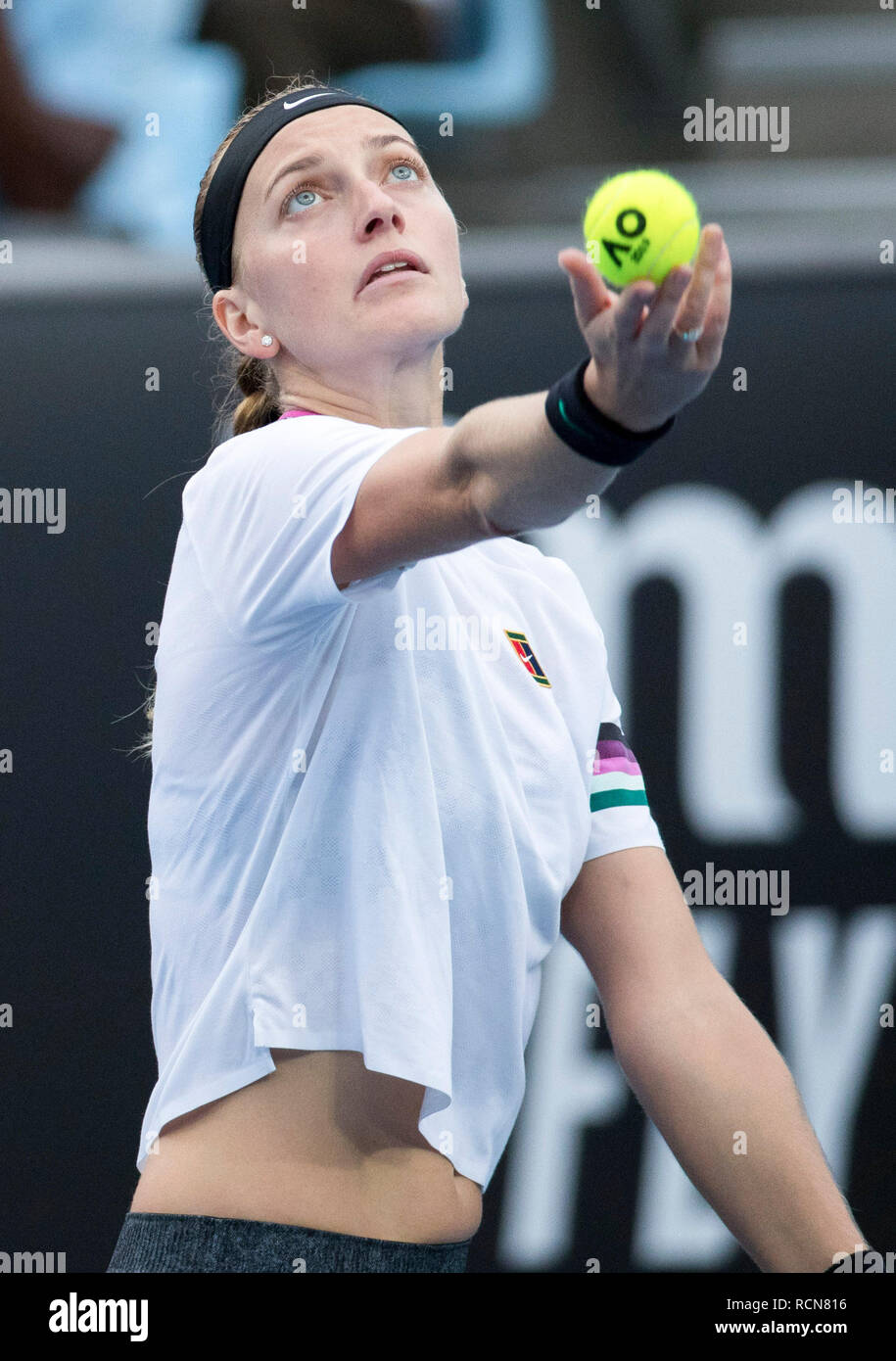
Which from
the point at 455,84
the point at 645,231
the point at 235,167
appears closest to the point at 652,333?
the point at 645,231

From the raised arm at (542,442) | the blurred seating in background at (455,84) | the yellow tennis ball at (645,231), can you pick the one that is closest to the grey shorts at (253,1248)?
the raised arm at (542,442)

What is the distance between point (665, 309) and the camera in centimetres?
104

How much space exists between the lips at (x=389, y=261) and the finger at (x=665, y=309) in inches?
24.0

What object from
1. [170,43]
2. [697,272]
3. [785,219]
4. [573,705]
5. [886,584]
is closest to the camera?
[697,272]

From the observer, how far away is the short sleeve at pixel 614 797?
5.61 feet

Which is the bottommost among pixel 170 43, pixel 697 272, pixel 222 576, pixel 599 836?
pixel 599 836

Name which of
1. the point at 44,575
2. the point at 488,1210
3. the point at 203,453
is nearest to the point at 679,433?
the point at 203,453

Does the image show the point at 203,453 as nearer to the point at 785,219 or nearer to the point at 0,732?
the point at 0,732

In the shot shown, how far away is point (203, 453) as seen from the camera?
2.92 m

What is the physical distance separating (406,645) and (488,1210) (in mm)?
1700

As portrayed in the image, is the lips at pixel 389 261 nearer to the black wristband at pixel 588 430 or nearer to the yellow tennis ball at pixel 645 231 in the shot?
the yellow tennis ball at pixel 645 231

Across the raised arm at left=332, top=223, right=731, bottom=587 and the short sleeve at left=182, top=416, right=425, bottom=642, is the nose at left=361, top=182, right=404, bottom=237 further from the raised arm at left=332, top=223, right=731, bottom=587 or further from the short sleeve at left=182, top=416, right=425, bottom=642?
the raised arm at left=332, top=223, right=731, bottom=587

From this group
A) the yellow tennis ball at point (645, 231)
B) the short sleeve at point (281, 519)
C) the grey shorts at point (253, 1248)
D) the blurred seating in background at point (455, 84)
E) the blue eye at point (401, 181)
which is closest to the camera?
the yellow tennis ball at point (645, 231)

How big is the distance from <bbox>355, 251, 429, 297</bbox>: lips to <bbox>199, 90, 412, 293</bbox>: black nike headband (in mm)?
245
